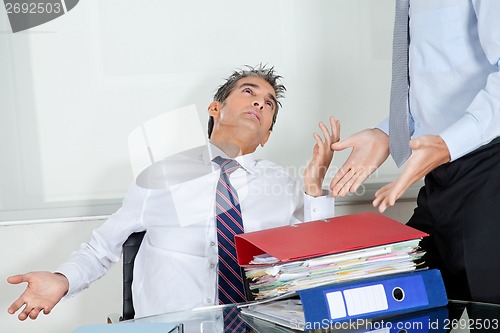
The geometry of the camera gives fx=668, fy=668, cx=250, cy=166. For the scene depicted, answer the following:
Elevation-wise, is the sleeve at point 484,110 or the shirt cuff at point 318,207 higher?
the sleeve at point 484,110

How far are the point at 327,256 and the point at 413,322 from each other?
0.69 feet

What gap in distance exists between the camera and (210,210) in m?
1.98

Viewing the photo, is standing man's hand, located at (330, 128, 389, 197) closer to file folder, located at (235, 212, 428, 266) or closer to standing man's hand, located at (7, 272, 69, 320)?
file folder, located at (235, 212, 428, 266)

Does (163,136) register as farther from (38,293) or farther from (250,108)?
(38,293)

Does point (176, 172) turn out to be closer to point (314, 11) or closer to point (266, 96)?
point (266, 96)

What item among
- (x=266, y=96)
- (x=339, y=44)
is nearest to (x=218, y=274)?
(x=266, y=96)

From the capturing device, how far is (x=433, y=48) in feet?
4.95

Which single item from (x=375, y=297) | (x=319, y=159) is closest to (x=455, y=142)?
(x=375, y=297)

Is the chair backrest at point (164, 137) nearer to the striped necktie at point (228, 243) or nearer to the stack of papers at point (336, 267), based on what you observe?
the striped necktie at point (228, 243)

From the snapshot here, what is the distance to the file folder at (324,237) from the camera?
1336 mm

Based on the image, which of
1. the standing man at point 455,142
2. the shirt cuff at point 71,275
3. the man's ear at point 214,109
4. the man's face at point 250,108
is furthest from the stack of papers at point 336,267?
the man's ear at point 214,109

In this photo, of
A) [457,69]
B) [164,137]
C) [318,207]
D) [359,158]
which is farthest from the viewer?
[164,137]

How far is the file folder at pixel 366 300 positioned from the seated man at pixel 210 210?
0.58 metres

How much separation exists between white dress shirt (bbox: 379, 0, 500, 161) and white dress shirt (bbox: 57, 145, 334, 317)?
49 centimetres
